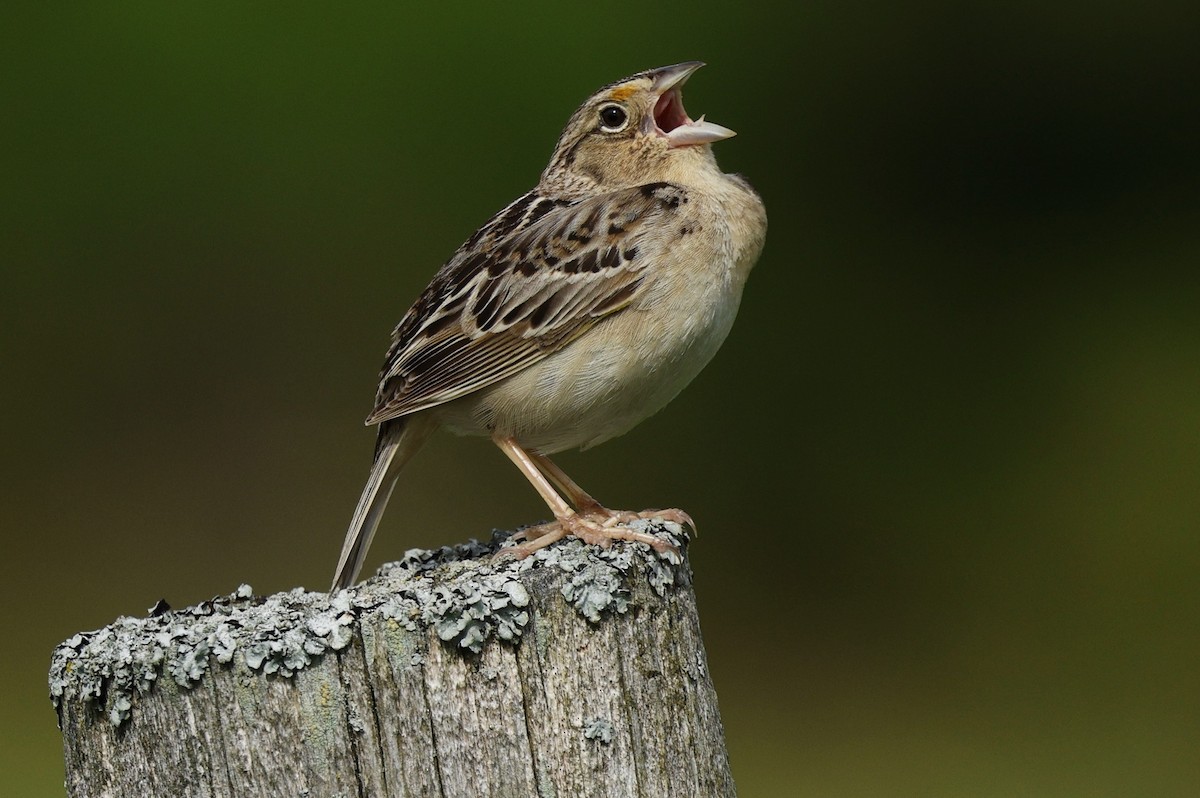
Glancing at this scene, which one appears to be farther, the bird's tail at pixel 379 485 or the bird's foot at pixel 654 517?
the bird's tail at pixel 379 485

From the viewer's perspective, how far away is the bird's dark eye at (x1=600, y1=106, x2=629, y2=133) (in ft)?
17.4

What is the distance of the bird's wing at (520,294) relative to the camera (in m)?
4.75

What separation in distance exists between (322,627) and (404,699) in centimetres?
24

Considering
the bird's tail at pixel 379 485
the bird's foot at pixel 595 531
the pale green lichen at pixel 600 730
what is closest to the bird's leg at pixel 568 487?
the bird's foot at pixel 595 531

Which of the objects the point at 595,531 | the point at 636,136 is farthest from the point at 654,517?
the point at 636,136

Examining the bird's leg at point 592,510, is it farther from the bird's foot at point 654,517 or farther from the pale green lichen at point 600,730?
the pale green lichen at point 600,730

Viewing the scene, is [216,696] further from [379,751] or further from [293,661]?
[379,751]

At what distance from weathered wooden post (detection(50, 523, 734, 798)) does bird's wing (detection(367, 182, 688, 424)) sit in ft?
5.55

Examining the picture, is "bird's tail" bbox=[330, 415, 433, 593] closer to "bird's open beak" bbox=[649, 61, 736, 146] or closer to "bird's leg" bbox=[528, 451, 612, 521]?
"bird's leg" bbox=[528, 451, 612, 521]

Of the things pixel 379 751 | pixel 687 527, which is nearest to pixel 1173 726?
Result: pixel 687 527

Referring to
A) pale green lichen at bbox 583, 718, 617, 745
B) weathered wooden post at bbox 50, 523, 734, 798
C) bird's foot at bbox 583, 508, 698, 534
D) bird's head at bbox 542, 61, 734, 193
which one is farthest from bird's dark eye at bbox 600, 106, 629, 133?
pale green lichen at bbox 583, 718, 617, 745

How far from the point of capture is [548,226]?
506 centimetres

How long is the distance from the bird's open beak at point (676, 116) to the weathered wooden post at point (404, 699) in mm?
2435

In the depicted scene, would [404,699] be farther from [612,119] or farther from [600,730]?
[612,119]
